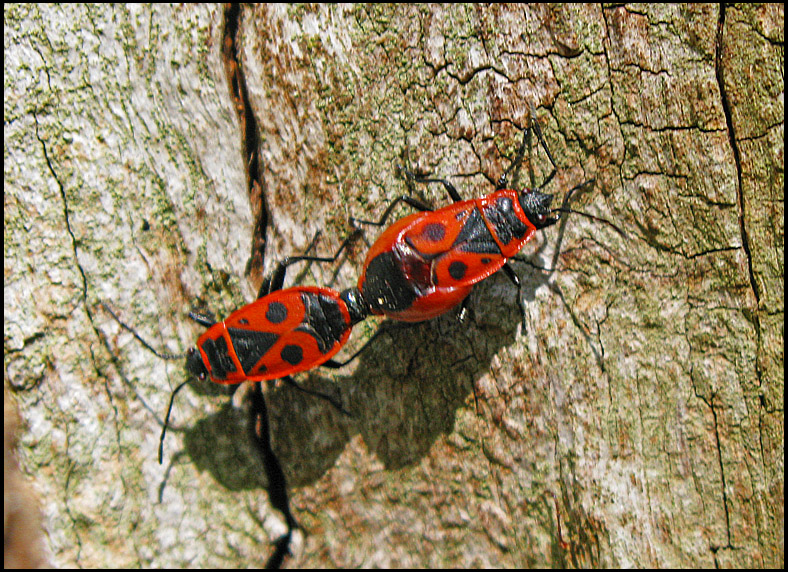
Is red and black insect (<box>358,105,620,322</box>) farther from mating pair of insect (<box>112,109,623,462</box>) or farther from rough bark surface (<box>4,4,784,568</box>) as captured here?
rough bark surface (<box>4,4,784,568</box>)

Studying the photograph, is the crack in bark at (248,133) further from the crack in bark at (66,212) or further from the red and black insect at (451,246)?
the crack in bark at (66,212)

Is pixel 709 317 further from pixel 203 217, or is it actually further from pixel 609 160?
pixel 203 217

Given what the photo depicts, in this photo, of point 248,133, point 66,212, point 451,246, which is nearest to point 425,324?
point 451,246

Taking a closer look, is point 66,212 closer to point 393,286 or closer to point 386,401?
point 393,286

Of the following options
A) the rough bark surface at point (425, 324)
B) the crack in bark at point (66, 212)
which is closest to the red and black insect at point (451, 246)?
the rough bark surface at point (425, 324)

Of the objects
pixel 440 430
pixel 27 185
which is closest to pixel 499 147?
pixel 440 430

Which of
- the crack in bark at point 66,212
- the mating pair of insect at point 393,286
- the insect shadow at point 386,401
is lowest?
the insect shadow at point 386,401

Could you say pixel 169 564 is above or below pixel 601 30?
below
